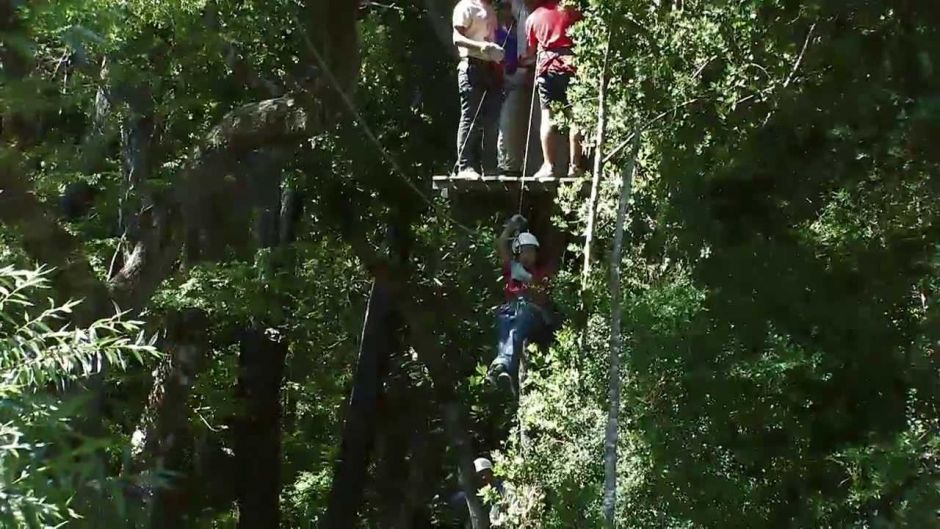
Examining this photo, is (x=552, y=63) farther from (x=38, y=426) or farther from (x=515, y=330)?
(x=38, y=426)

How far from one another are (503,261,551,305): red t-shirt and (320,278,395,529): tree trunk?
4001mm

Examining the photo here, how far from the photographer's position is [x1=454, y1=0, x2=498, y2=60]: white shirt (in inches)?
209

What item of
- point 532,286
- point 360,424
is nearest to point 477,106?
point 532,286

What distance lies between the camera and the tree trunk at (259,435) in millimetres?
9406

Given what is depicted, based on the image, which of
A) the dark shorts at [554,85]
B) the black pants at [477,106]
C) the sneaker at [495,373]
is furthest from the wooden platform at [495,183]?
the sneaker at [495,373]

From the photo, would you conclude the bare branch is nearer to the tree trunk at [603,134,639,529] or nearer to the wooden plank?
the tree trunk at [603,134,639,529]

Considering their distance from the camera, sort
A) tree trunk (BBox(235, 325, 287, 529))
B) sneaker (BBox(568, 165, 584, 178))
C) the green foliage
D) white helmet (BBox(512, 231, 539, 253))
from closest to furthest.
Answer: the green foliage, sneaker (BBox(568, 165, 584, 178)), white helmet (BBox(512, 231, 539, 253)), tree trunk (BBox(235, 325, 287, 529))

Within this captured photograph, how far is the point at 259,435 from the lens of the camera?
377 inches

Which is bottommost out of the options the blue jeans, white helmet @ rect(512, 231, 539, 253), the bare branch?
the blue jeans

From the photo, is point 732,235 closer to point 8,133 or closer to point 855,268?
point 855,268

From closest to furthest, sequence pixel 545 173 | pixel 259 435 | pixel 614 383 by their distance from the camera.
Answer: pixel 614 383
pixel 545 173
pixel 259 435

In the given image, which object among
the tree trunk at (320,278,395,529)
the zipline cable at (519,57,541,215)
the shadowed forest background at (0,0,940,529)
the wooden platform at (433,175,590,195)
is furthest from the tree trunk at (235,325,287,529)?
the zipline cable at (519,57,541,215)

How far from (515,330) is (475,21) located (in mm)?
1591

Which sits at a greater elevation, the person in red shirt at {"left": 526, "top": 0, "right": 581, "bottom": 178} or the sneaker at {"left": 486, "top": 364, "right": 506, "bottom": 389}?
the person in red shirt at {"left": 526, "top": 0, "right": 581, "bottom": 178}
